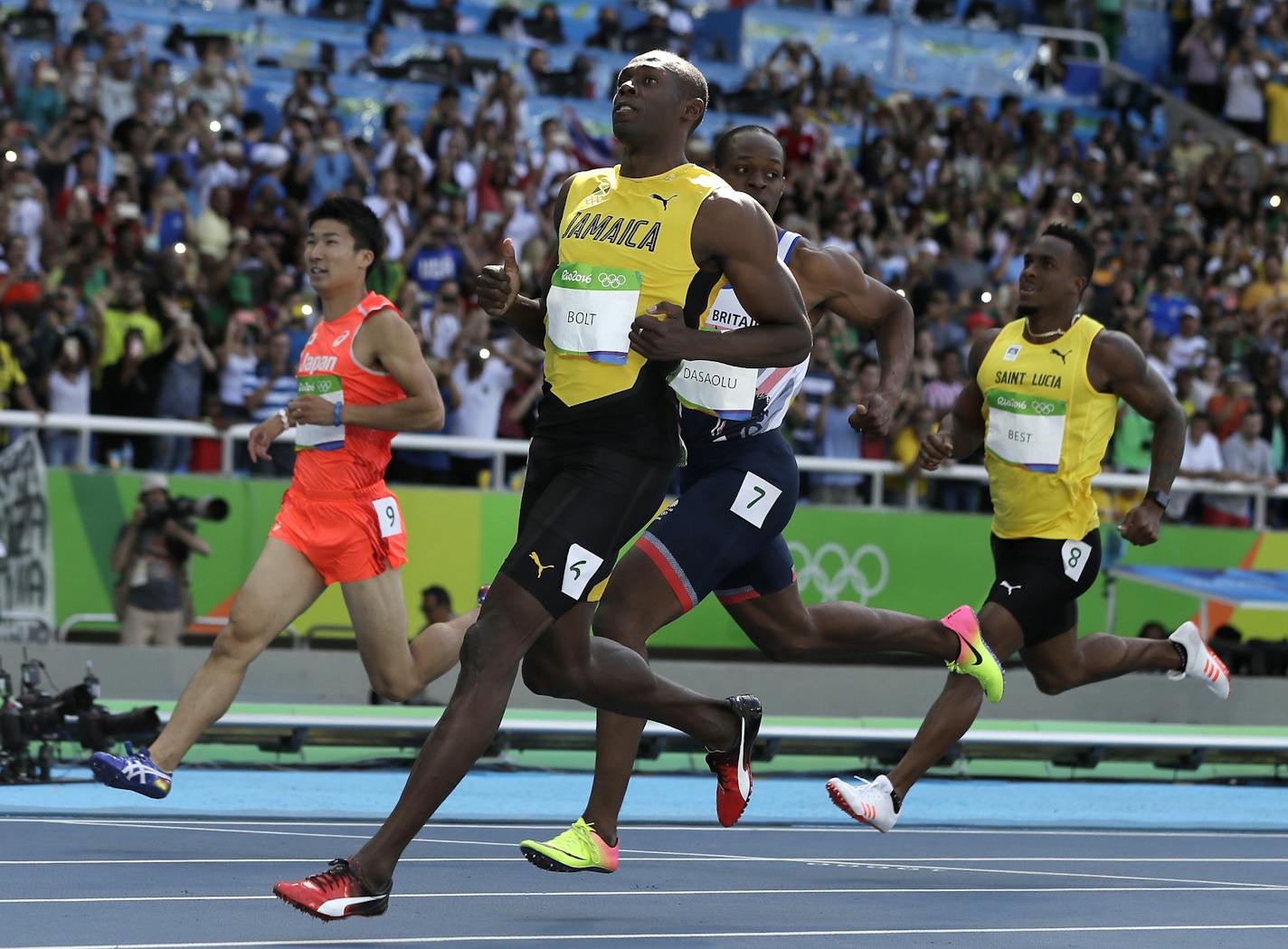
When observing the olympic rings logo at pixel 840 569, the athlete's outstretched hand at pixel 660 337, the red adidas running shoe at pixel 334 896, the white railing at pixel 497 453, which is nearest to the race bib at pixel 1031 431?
the athlete's outstretched hand at pixel 660 337

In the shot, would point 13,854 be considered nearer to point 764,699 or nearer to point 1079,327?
point 1079,327

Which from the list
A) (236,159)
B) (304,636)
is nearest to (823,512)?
(304,636)

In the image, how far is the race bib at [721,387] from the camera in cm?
757

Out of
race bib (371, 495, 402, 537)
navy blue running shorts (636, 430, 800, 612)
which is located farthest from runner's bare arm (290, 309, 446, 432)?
navy blue running shorts (636, 430, 800, 612)

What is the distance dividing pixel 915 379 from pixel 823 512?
7.41ft

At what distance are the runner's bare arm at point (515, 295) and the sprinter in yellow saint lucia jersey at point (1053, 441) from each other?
3110 millimetres

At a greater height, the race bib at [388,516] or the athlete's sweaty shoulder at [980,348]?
the athlete's sweaty shoulder at [980,348]

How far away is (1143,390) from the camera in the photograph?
367 inches

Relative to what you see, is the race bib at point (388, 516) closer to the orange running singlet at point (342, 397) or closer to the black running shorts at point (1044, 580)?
the orange running singlet at point (342, 397)

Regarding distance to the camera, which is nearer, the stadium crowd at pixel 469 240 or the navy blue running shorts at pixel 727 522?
the navy blue running shorts at pixel 727 522

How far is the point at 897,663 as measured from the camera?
17.7 m

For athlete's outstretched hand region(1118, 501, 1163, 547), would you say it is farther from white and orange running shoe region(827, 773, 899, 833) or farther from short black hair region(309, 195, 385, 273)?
short black hair region(309, 195, 385, 273)

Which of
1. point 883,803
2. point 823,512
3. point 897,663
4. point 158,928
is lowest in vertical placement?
point 897,663

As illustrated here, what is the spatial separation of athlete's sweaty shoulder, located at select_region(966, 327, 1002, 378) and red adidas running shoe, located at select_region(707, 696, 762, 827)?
9.32 feet
